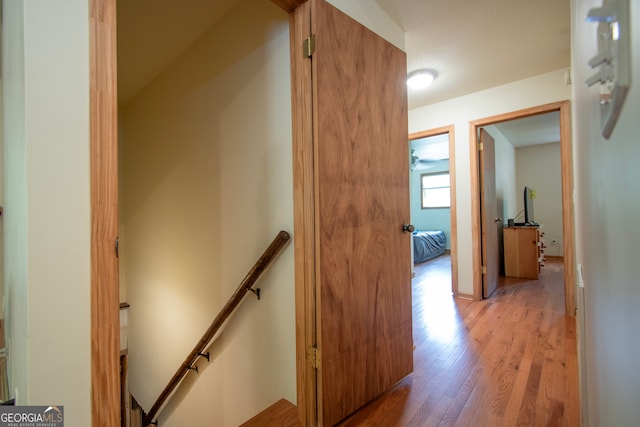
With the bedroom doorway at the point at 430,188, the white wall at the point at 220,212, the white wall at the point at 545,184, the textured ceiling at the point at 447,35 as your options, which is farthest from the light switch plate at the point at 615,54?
the white wall at the point at 545,184

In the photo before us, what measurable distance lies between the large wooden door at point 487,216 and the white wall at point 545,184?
3367 millimetres

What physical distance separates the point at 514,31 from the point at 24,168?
10.0ft

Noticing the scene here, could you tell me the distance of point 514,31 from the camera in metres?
2.18

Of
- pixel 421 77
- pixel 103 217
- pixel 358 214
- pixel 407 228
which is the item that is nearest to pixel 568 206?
pixel 421 77

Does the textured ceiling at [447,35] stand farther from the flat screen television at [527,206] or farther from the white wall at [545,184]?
the white wall at [545,184]

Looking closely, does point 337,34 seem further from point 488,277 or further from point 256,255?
point 488,277

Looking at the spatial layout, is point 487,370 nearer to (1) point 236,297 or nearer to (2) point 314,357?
(2) point 314,357

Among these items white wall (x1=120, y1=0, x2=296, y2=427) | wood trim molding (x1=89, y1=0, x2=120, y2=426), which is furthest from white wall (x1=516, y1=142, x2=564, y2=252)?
wood trim molding (x1=89, y1=0, x2=120, y2=426)

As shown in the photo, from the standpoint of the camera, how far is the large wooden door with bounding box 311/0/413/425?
4.34 ft

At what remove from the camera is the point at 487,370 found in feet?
5.90

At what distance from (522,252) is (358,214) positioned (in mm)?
4178

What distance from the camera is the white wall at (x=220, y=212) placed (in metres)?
1.62

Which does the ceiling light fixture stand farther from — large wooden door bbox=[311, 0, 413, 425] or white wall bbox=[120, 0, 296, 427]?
white wall bbox=[120, 0, 296, 427]

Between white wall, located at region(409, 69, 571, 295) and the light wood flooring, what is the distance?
628 mm
